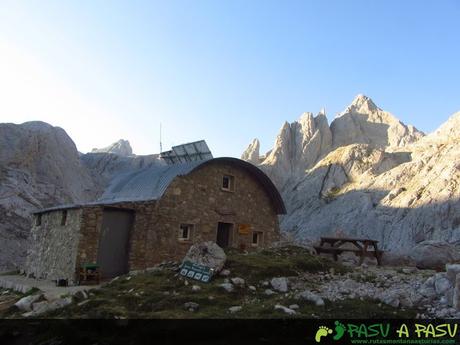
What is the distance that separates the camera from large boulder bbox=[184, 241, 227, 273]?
14.0 meters

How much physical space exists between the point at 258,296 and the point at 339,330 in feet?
11.6

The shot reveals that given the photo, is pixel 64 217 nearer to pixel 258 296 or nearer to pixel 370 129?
pixel 258 296

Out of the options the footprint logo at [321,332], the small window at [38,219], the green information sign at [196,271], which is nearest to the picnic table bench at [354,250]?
the green information sign at [196,271]

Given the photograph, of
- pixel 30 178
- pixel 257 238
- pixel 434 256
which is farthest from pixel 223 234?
pixel 30 178

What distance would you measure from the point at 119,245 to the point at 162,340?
11400mm

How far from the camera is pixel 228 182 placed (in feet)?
79.0

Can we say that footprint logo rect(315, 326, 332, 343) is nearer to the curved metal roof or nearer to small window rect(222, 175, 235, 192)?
the curved metal roof

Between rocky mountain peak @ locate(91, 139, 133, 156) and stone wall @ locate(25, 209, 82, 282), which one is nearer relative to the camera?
stone wall @ locate(25, 209, 82, 282)

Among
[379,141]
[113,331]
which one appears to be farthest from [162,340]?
[379,141]

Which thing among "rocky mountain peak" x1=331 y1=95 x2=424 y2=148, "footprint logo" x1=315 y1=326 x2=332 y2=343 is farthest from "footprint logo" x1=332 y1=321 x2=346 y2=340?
"rocky mountain peak" x1=331 y1=95 x2=424 y2=148

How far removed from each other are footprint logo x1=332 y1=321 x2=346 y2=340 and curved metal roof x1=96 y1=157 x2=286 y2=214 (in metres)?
12.9

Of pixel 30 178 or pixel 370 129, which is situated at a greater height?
pixel 370 129

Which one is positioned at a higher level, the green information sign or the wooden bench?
the green information sign
